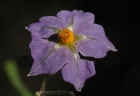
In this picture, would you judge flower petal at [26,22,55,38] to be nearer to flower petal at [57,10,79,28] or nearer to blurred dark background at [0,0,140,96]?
flower petal at [57,10,79,28]

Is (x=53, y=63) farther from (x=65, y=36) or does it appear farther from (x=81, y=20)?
(x=81, y=20)

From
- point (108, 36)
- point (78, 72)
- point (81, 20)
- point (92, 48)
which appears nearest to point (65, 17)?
point (81, 20)

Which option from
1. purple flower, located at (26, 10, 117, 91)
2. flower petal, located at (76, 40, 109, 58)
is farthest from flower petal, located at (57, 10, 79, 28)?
flower petal, located at (76, 40, 109, 58)

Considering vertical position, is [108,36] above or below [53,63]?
below

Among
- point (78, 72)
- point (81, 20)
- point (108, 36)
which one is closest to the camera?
point (78, 72)

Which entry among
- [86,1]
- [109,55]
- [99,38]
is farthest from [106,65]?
[99,38]

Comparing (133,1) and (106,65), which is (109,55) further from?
(133,1)

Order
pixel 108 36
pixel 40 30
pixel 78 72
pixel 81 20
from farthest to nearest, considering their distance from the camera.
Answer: pixel 108 36, pixel 81 20, pixel 40 30, pixel 78 72
